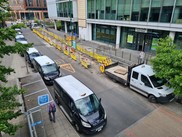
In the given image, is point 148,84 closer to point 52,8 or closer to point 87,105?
point 87,105

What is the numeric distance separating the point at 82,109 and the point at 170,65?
6674 millimetres

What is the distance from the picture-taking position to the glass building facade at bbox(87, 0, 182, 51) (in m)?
16.8

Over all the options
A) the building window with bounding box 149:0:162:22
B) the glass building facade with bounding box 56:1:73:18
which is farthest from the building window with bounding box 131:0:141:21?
the glass building facade with bounding box 56:1:73:18

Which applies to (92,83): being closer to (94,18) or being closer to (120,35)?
(120,35)

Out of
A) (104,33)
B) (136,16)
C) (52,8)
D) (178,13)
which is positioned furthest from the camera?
(52,8)

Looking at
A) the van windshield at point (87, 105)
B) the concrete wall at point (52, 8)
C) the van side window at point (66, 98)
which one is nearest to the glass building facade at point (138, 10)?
the van windshield at point (87, 105)

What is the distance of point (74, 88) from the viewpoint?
9.34m

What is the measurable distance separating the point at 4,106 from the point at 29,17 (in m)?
95.1

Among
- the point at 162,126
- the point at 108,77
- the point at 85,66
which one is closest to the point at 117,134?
→ the point at 162,126

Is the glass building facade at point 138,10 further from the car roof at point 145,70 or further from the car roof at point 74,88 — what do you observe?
the car roof at point 74,88

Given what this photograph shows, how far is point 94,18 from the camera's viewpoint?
27.9 meters

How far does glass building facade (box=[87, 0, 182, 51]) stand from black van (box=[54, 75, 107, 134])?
14332 mm

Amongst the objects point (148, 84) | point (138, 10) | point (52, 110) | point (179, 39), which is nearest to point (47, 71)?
point (52, 110)

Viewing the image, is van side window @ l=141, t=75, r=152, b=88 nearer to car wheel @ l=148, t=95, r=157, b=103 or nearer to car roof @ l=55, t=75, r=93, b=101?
car wheel @ l=148, t=95, r=157, b=103
